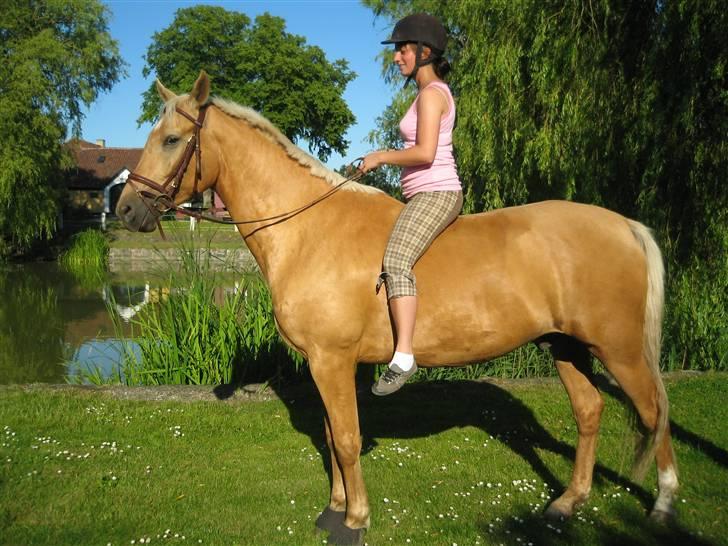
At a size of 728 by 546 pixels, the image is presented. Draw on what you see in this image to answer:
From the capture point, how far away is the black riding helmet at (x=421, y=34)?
344cm

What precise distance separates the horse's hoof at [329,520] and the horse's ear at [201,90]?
2.81m

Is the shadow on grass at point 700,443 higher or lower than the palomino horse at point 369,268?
lower

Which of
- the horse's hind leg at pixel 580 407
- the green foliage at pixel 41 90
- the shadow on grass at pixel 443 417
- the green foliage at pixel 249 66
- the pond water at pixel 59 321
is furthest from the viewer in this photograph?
the green foliage at pixel 249 66

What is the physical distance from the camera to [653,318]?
3.69m

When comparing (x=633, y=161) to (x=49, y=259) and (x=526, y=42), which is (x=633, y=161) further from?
(x=49, y=259)

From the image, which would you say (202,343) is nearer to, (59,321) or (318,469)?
(318,469)

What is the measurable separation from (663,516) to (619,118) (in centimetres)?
542

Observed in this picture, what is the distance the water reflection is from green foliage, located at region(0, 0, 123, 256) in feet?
8.97

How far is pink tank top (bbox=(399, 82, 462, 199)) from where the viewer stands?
11.8ft

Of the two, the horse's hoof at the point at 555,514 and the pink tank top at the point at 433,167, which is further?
the horse's hoof at the point at 555,514

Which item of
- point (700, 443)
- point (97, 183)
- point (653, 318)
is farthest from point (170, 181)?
point (97, 183)

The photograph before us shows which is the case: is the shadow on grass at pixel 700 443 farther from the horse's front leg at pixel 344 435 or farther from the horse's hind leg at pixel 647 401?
the horse's front leg at pixel 344 435

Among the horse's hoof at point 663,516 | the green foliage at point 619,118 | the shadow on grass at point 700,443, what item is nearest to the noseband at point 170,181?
the shadow on grass at point 700,443

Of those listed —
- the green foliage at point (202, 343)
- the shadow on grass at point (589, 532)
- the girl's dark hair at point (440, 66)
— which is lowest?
the shadow on grass at point (589, 532)
